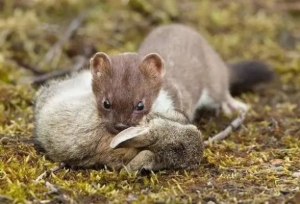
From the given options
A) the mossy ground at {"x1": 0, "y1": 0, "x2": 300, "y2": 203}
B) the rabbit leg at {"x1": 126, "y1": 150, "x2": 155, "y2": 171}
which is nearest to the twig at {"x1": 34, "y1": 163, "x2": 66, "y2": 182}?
the mossy ground at {"x1": 0, "y1": 0, "x2": 300, "y2": 203}

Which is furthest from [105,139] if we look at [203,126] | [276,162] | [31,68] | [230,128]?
Result: [31,68]

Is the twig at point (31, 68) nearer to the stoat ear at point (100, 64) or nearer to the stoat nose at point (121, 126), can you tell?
the stoat ear at point (100, 64)

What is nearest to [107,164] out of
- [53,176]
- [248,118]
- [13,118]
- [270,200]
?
[53,176]

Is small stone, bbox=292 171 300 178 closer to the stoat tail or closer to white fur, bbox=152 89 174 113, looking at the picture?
white fur, bbox=152 89 174 113

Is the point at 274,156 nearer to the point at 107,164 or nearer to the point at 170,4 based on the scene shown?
the point at 107,164

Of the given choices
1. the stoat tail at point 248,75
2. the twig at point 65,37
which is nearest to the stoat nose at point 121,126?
the stoat tail at point 248,75

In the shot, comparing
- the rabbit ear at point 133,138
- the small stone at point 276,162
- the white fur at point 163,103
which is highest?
the white fur at point 163,103
